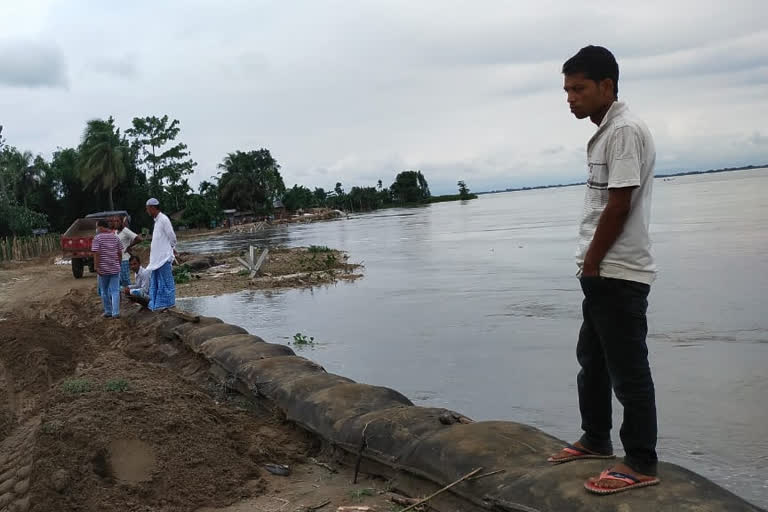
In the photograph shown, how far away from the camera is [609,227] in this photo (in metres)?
2.84

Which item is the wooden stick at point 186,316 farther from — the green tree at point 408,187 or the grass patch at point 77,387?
the green tree at point 408,187

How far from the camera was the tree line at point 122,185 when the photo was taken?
4694 cm

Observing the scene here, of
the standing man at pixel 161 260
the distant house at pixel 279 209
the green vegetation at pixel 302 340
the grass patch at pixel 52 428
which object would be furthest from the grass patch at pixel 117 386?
the distant house at pixel 279 209

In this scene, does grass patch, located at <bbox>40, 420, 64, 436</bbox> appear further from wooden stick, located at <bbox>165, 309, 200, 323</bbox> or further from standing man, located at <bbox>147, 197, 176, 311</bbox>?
standing man, located at <bbox>147, 197, 176, 311</bbox>

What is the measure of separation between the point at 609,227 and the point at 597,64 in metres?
0.73

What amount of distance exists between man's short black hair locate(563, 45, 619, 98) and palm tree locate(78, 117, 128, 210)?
4847cm

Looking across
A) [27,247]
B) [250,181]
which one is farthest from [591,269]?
[250,181]

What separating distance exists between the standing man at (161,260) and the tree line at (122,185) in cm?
3163

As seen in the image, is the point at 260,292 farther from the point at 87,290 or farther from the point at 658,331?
the point at 658,331

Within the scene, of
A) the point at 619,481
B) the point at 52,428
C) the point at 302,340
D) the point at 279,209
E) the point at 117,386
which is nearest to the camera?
the point at 619,481

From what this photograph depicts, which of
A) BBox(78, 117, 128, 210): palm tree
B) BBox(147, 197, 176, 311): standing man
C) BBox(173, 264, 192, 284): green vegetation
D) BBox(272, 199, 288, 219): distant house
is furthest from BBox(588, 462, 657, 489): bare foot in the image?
BBox(272, 199, 288, 219): distant house

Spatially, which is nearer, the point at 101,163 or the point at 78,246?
the point at 78,246

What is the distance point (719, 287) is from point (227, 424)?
12869 mm

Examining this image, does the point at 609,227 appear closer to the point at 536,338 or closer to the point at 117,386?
the point at 117,386
